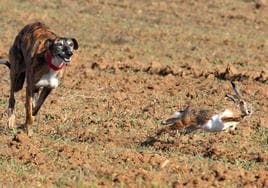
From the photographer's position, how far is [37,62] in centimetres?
1161

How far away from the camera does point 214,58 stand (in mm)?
21297

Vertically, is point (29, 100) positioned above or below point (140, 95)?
above

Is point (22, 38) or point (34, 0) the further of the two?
point (34, 0)

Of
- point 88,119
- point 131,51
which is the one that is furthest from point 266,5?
point 88,119

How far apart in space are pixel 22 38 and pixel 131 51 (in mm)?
9469

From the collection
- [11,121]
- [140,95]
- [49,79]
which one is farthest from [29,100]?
[140,95]

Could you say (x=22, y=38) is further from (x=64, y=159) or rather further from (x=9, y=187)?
(x=9, y=187)

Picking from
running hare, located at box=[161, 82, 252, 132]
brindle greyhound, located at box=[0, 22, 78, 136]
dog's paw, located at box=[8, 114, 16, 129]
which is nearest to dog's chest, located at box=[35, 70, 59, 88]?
brindle greyhound, located at box=[0, 22, 78, 136]

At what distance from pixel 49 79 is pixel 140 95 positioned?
12.4 ft

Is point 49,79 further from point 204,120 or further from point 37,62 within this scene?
point 204,120

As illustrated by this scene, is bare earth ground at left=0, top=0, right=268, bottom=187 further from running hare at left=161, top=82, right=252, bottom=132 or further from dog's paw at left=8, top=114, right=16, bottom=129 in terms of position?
running hare at left=161, top=82, right=252, bottom=132

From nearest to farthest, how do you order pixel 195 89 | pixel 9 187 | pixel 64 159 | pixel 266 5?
pixel 9 187
pixel 64 159
pixel 195 89
pixel 266 5

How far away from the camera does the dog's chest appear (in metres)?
11.6

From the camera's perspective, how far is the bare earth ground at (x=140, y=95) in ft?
30.0
